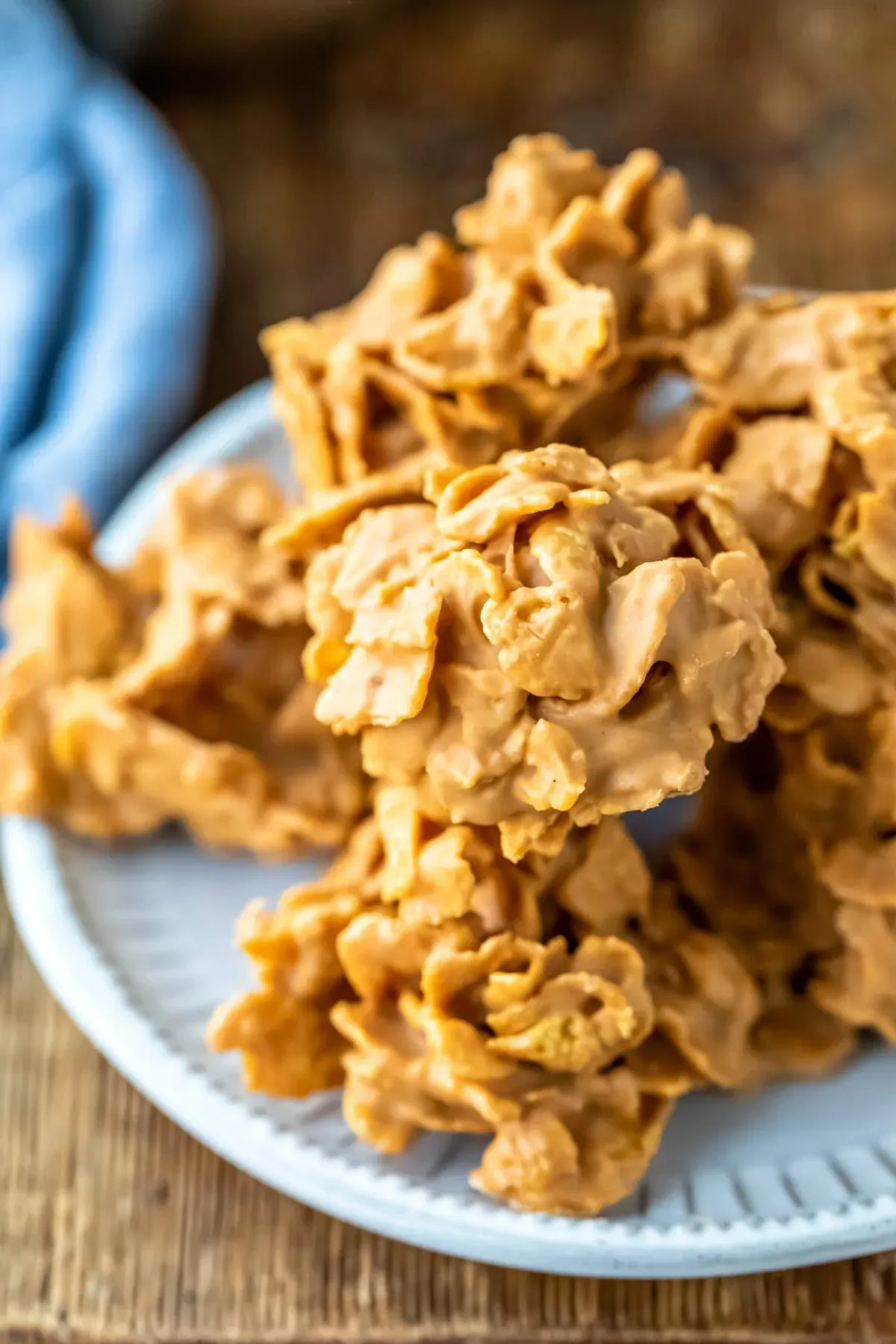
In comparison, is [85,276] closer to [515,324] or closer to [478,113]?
[478,113]

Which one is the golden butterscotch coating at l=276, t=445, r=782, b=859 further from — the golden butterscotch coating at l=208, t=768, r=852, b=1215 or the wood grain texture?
the wood grain texture

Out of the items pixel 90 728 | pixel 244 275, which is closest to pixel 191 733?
pixel 90 728

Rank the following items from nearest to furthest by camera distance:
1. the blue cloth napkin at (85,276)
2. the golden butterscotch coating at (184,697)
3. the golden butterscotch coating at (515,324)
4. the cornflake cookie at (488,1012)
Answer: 1. the cornflake cookie at (488,1012)
2. the golden butterscotch coating at (515,324)
3. the golden butterscotch coating at (184,697)
4. the blue cloth napkin at (85,276)

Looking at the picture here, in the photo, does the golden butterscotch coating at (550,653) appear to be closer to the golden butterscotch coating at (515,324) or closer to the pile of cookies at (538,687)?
the pile of cookies at (538,687)

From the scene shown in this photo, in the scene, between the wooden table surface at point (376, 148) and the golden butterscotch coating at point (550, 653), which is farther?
the wooden table surface at point (376, 148)

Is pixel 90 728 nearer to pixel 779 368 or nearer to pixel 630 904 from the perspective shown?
pixel 630 904

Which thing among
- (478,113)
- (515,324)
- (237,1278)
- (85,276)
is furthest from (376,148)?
(237,1278)

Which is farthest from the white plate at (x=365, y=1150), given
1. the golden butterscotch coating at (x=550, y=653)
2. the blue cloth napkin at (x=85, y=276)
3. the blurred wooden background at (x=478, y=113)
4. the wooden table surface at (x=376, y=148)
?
the blurred wooden background at (x=478, y=113)
